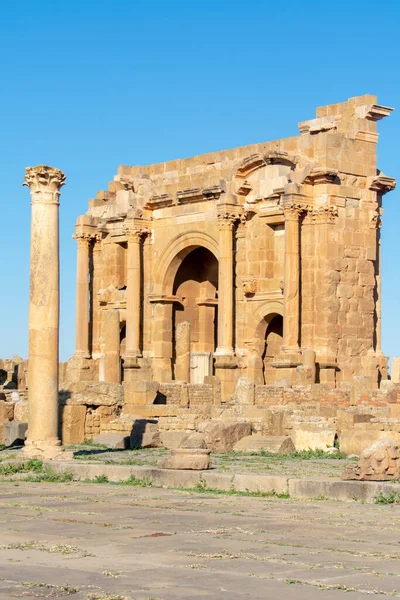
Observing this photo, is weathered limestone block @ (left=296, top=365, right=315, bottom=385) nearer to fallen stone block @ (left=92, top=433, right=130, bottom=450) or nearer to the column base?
fallen stone block @ (left=92, top=433, right=130, bottom=450)

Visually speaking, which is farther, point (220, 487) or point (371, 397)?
point (371, 397)

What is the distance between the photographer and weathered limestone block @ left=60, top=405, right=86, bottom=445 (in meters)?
22.8

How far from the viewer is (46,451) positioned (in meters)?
17.5

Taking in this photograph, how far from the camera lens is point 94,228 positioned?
41.6 metres

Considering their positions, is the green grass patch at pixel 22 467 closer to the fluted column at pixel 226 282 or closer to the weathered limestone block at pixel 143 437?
the weathered limestone block at pixel 143 437

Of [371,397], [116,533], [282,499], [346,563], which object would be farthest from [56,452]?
[371,397]

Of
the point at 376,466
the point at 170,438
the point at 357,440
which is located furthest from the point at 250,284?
the point at 376,466

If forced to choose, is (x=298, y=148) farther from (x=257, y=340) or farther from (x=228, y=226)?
(x=257, y=340)

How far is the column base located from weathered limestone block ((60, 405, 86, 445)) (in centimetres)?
507

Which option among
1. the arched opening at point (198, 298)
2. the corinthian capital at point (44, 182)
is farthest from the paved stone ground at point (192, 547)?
the arched opening at point (198, 298)

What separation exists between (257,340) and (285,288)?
2525 mm

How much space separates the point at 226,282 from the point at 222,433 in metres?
14.4

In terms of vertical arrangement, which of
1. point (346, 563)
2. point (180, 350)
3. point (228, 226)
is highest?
point (228, 226)

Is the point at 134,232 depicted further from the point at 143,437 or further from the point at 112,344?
the point at 143,437
